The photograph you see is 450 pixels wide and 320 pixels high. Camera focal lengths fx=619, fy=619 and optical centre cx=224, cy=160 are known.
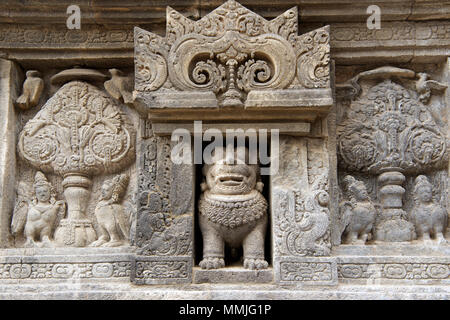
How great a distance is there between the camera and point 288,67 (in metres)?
4.97

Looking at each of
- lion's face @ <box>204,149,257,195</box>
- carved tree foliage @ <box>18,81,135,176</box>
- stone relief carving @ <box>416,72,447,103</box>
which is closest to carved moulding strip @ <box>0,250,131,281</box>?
carved tree foliage @ <box>18,81,135,176</box>

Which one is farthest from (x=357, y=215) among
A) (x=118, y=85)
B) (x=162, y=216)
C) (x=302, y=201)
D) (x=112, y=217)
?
(x=118, y=85)

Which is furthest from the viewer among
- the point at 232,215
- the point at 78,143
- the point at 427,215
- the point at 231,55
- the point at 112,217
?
the point at 78,143

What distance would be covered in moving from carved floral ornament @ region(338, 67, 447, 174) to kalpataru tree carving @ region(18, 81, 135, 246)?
192cm

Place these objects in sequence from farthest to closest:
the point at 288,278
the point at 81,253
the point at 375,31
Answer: the point at 375,31
the point at 81,253
the point at 288,278

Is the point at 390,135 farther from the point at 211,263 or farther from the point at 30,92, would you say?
the point at 30,92

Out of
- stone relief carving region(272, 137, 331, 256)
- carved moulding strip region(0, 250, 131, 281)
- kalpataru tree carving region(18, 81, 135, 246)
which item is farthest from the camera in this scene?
kalpataru tree carving region(18, 81, 135, 246)

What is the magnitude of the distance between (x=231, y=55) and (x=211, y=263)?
1.67 metres

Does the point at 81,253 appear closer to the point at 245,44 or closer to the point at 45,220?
the point at 45,220

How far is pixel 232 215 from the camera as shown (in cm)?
490

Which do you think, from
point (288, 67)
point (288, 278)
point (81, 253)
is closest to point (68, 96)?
point (81, 253)

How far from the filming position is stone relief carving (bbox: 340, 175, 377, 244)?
5125 millimetres

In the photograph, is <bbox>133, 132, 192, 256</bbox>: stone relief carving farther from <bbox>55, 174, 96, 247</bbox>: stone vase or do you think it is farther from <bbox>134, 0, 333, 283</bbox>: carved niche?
<bbox>55, 174, 96, 247</bbox>: stone vase

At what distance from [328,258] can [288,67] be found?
1549 mm
